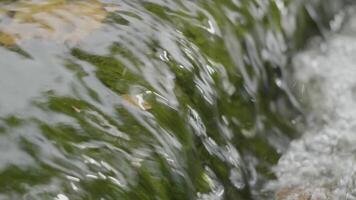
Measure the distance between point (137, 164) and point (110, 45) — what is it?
31.7 inches

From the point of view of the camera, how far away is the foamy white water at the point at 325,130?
12.1 ft

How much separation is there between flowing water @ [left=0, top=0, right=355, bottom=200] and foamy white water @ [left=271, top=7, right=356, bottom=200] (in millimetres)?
12

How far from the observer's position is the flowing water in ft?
8.25

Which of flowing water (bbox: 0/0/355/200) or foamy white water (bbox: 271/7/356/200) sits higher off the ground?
flowing water (bbox: 0/0/355/200)

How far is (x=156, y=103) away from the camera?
3.02 meters

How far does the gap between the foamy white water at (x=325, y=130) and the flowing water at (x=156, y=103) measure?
0.04ft

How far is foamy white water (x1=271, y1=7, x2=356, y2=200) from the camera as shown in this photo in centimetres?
369

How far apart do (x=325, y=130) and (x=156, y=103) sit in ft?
5.40

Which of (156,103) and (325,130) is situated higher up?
(156,103)

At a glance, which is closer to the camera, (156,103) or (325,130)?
(156,103)

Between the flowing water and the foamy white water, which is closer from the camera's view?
the flowing water

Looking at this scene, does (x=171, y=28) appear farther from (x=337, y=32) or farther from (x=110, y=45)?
(x=337, y=32)

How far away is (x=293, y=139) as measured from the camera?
4.11 meters

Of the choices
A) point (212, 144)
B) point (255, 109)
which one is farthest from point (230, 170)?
point (255, 109)
